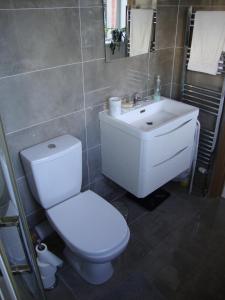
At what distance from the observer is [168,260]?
1.91 metres

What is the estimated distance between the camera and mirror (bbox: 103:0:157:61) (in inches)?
70.9

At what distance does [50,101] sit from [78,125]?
0.30m

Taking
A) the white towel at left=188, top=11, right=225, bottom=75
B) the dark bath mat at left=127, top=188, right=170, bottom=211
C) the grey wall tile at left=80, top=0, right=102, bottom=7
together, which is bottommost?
the dark bath mat at left=127, top=188, right=170, bottom=211

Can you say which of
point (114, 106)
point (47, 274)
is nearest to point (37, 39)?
point (114, 106)

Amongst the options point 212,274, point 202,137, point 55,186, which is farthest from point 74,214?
point 202,137

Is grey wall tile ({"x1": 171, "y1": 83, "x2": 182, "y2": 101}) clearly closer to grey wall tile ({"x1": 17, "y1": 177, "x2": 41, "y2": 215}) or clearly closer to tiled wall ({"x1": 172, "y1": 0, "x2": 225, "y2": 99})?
tiled wall ({"x1": 172, "y1": 0, "x2": 225, "y2": 99})

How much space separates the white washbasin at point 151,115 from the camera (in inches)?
77.4

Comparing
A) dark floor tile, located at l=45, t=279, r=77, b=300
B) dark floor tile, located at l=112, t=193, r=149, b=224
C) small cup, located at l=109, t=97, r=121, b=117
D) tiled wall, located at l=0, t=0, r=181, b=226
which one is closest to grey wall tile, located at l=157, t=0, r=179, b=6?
tiled wall, located at l=0, t=0, r=181, b=226

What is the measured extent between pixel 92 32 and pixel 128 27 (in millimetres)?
323

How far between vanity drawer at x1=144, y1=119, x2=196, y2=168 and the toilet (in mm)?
464

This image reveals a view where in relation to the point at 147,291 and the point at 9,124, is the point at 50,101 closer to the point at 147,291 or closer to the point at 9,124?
the point at 9,124

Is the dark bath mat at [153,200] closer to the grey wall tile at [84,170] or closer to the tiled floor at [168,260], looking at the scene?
the tiled floor at [168,260]

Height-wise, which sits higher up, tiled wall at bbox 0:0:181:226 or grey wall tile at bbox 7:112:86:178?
tiled wall at bbox 0:0:181:226

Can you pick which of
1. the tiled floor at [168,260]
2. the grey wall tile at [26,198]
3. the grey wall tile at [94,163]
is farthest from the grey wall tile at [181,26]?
the grey wall tile at [26,198]
